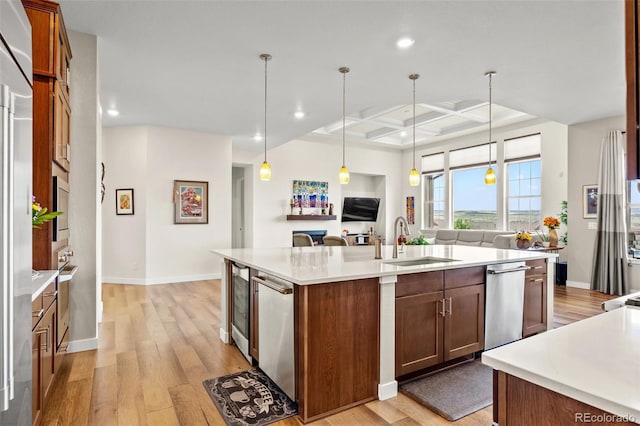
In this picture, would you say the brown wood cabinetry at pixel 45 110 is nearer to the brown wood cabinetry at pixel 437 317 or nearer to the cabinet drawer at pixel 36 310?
the cabinet drawer at pixel 36 310

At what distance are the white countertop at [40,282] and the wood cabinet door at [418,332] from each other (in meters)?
1.98

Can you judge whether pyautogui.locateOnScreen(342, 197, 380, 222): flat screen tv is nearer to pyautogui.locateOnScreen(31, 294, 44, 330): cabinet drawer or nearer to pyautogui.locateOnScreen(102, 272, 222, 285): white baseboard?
pyautogui.locateOnScreen(102, 272, 222, 285): white baseboard

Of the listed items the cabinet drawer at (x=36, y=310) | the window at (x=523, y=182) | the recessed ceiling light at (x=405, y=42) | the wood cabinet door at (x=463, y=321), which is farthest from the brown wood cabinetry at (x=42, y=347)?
the window at (x=523, y=182)

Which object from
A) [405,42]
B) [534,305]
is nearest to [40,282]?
[405,42]

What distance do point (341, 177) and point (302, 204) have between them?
4.49 meters

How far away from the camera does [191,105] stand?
4957mm

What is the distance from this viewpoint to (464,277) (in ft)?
8.92

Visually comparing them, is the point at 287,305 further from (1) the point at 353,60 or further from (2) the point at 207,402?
(1) the point at 353,60

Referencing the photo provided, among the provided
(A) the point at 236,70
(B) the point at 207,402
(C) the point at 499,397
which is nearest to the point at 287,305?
(B) the point at 207,402

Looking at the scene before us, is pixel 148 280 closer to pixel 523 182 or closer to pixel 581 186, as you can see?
pixel 581 186

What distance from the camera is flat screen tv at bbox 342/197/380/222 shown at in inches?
388

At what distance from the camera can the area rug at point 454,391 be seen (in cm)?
216

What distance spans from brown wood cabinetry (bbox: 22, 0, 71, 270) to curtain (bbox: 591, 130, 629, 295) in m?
6.83

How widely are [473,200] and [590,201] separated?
2.80m
